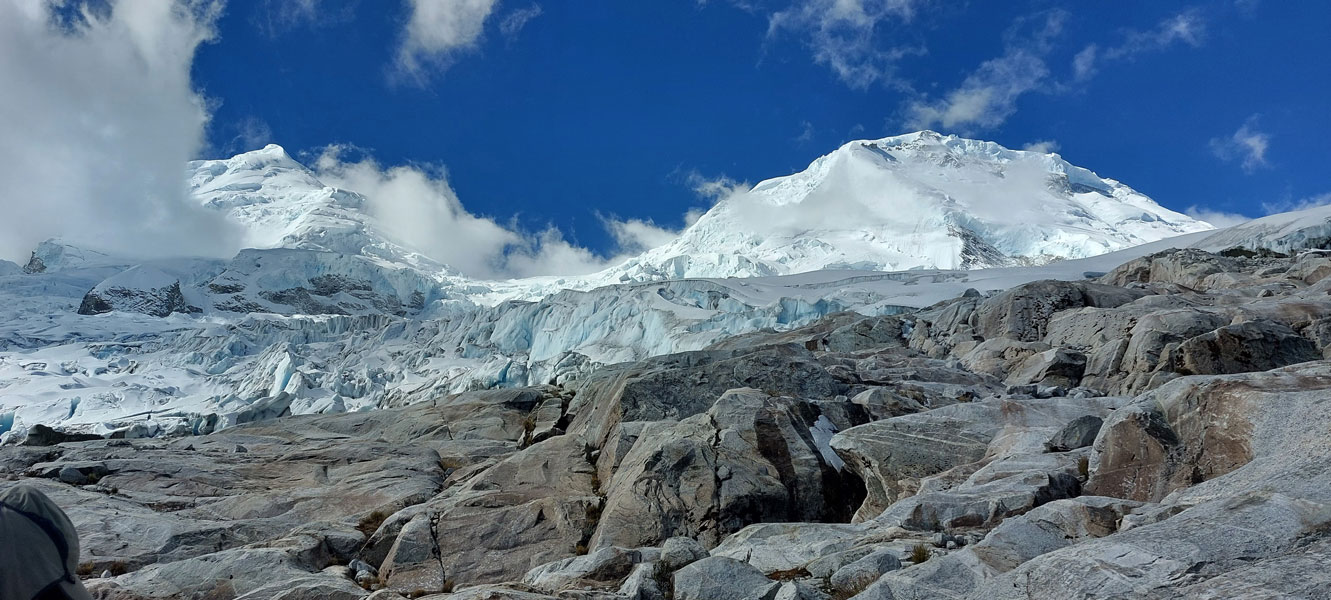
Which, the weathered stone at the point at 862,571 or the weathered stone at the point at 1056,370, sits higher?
the weathered stone at the point at 1056,370

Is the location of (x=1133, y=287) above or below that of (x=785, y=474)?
above

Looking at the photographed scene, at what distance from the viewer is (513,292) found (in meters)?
136

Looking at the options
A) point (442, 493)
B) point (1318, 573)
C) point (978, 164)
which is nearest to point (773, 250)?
point (978, 164)

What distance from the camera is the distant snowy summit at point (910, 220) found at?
11708 cm

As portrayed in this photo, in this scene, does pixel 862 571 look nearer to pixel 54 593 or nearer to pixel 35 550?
pixel 54 593

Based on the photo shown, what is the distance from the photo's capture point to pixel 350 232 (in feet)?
607

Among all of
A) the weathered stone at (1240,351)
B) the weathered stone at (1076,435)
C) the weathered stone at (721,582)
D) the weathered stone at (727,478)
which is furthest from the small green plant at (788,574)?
the weathered stone at (1240,351)

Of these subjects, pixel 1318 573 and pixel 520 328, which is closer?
pixel 1318 573

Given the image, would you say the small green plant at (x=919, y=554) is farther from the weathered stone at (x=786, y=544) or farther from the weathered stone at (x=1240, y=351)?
the weathered stone at (x=1240, y=351)

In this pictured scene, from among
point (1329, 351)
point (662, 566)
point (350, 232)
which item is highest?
point (350, 232)

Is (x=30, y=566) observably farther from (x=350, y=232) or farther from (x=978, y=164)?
(x=978, y=164)

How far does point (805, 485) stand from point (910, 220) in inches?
5231

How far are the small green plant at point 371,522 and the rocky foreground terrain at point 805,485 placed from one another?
Answer: 100 millimetres

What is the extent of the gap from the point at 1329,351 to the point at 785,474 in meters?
13.9
